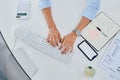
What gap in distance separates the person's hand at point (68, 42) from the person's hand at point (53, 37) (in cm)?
3

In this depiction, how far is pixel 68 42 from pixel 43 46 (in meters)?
0.14

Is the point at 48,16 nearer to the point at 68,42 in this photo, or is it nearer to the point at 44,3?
the point at 44,3

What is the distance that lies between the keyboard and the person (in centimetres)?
2

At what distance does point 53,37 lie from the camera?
Result: 1.45 meters

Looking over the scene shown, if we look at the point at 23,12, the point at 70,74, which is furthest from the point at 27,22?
the point at 70,74

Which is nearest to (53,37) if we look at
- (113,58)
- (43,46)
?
(43,46)

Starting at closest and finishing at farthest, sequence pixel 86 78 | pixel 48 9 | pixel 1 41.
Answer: pixel 1 41, pixel 86 78, pixel 48 9

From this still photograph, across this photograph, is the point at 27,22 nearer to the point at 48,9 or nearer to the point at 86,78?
the point at 48,9

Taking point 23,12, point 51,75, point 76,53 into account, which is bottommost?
point 51,75

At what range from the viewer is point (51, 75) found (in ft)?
4.59

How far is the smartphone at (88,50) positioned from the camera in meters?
1.43

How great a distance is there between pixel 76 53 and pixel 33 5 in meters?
0.39

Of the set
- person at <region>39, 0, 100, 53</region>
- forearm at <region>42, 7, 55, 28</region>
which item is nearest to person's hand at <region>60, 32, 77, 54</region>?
person at <region>39, 0, 100, 53</region>

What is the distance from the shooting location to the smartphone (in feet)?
4.69
